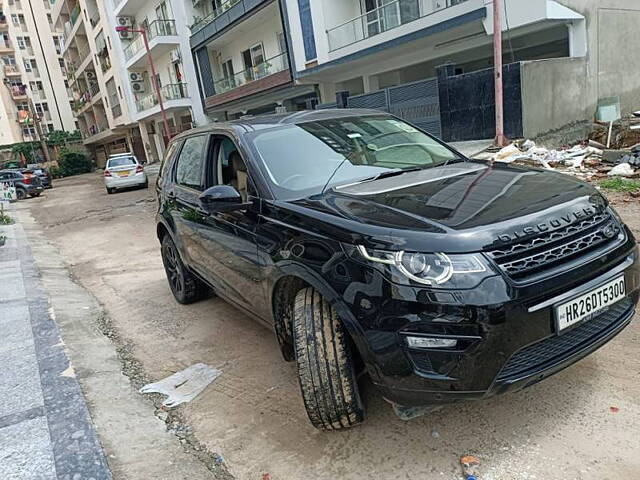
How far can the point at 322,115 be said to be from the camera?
3.65m

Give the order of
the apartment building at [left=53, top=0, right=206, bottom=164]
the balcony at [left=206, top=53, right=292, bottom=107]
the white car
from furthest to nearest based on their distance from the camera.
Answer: the apartment building at [left=53, top=0, right=206, bottom=164] < the balcony at [left=206, top=53, right=292, bottom=107] < the white car

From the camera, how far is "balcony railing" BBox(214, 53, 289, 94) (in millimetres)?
20562

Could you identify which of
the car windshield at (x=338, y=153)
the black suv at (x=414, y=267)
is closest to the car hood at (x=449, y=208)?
the black suv at (x=414, y=267)

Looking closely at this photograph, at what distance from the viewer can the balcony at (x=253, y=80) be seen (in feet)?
67.2

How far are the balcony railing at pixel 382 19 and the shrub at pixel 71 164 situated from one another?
115ft

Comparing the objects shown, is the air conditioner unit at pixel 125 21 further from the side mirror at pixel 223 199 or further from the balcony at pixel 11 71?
the balcony at pixel 11 71

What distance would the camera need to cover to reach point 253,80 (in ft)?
74.3

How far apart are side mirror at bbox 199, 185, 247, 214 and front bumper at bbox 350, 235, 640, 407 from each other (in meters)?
1.16

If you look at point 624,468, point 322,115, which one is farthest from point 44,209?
point 624,468

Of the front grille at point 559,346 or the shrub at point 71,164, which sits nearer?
the front grille at point 559,346

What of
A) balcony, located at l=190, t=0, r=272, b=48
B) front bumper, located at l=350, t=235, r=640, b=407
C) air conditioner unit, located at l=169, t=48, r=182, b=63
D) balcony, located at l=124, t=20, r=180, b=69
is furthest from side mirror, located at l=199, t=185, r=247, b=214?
air conditioner unit, located at l=169, t=48, r=182, b=63

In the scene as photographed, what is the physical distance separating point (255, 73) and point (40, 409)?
2175 centimetres

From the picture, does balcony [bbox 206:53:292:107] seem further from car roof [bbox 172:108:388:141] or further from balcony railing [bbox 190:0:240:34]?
car roof [bbox 172:108:388:141]

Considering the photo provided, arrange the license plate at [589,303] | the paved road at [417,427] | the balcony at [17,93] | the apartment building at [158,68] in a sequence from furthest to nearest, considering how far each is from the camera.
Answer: the balcony at [17,93] < the apartment building at [158,68] < the paved road at [417,427] < the license plate at [589,303]
